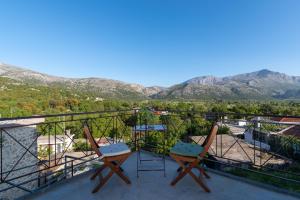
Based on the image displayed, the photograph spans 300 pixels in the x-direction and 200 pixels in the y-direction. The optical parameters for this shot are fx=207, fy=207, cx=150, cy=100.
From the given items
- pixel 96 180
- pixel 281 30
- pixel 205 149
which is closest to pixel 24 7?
pixel 96 180

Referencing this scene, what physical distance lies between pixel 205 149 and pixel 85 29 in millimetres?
17593

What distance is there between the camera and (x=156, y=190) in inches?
110

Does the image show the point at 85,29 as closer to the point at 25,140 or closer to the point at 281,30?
the point at 25,140

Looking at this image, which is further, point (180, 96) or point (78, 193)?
point (180, 96)

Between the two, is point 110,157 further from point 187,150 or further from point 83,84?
point 83,84

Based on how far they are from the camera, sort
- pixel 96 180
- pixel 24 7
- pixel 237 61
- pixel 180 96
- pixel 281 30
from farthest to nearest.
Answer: pixel 180 96, pixel 237 61, pixel 281 30, pixel 24 7, pixel 96 180

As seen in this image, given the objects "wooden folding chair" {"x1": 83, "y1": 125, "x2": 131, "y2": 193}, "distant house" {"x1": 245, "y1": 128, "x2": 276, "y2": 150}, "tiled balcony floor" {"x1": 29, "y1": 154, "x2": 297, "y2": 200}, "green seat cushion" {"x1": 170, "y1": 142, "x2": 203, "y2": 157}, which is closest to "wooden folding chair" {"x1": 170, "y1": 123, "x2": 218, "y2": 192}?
"green seat cushion" {"x1": 170, "y1": 142, "x2": 203, "y2": 157}

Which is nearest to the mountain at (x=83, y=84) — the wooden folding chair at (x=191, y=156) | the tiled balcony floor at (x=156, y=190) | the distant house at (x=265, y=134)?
the distant house at (x=265, y=134)

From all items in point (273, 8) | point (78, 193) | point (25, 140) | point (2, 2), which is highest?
point (2, 2)

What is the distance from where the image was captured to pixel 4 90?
32906 mm

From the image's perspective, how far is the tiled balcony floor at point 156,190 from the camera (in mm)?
2600

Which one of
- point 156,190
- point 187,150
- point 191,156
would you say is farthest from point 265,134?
point 156,190

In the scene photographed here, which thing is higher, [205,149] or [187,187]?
[205,149]

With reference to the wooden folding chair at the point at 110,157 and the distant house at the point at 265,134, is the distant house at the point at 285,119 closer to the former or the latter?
the distant house at the point at 265,134
